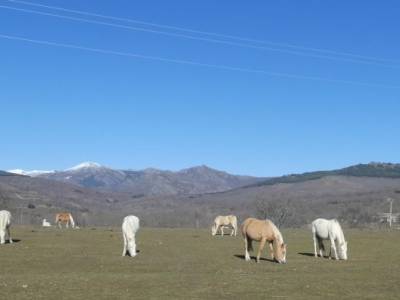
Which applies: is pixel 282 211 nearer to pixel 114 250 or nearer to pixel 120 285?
pixel 114 250

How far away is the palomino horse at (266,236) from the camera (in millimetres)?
28438

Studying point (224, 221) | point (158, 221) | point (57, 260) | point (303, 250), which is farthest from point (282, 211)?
point (57, 260)

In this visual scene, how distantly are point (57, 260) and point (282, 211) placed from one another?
79234mm

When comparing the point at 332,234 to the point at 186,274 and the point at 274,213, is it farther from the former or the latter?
the point at 274,213

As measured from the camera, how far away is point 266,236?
2909cm

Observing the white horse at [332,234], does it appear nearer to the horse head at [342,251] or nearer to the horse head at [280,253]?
the horse head at [342,251]

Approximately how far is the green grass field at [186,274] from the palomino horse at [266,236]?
24.5 inches

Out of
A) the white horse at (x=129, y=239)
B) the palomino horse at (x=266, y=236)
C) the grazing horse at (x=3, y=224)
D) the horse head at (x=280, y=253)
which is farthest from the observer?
the grazing horse at (x=3, y=224)

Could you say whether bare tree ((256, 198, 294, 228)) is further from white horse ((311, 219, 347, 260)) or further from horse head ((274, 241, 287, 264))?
horse head ((274, 241, 287, 264))

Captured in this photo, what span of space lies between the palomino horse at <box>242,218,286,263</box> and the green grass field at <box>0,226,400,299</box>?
2.04ft

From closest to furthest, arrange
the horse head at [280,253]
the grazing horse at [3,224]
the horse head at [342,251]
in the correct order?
the horse head at [280,253]
the horse head at [342,251]
the grazing horse at [3,224]

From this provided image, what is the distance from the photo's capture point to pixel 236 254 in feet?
110

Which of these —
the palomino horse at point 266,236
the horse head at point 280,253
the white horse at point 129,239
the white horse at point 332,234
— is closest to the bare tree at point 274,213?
the white horse at point 332,234

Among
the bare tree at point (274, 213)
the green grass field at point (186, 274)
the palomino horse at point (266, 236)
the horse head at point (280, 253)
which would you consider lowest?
the green grass field at point (186, 274)
